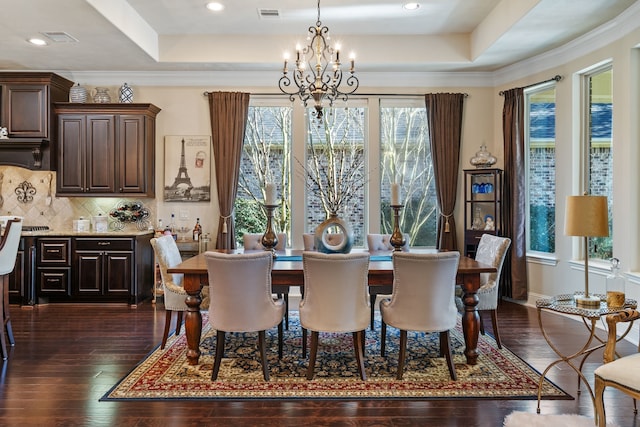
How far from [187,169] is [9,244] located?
2686 millimetres

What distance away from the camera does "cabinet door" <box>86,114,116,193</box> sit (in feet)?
19.1

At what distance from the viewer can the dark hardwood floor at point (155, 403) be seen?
2637mm

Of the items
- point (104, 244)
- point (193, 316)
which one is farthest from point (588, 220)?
point (104, 244)

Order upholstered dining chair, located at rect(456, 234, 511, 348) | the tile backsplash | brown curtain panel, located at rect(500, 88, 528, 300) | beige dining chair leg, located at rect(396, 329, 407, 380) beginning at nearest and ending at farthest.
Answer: beige dining chair leg, located at rect(396, 329, 407, 380)
upholstered dining chair, located at rect(456, 234, 511, 348)
brown curtain panel, located at rect(500, 88, 528, 300)
the tile backsplash

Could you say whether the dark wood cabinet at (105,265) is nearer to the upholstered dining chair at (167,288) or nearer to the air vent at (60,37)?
the upholstered dining chair at (167,288)

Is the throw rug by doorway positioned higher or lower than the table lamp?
lower

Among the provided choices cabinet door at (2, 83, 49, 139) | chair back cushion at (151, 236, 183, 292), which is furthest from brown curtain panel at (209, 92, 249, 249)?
cabinet door at (2, 83, 49, 139)

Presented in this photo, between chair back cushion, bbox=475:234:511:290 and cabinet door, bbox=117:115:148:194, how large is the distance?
4.22m

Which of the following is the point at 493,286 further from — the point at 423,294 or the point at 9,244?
the point at 9,244

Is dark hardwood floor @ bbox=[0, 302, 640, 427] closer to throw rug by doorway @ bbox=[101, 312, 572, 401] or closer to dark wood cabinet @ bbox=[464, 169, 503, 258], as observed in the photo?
throw rug by doorway @ bbox=[101, 312, 572, 401]

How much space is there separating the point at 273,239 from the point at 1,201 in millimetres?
4583

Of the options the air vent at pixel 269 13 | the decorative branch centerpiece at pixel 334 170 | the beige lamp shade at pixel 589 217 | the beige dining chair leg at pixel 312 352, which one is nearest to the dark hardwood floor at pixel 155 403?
the beige dining chair leg at pixel 312 352

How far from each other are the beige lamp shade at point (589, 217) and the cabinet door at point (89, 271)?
5139 mm

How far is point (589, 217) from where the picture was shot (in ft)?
9.12
